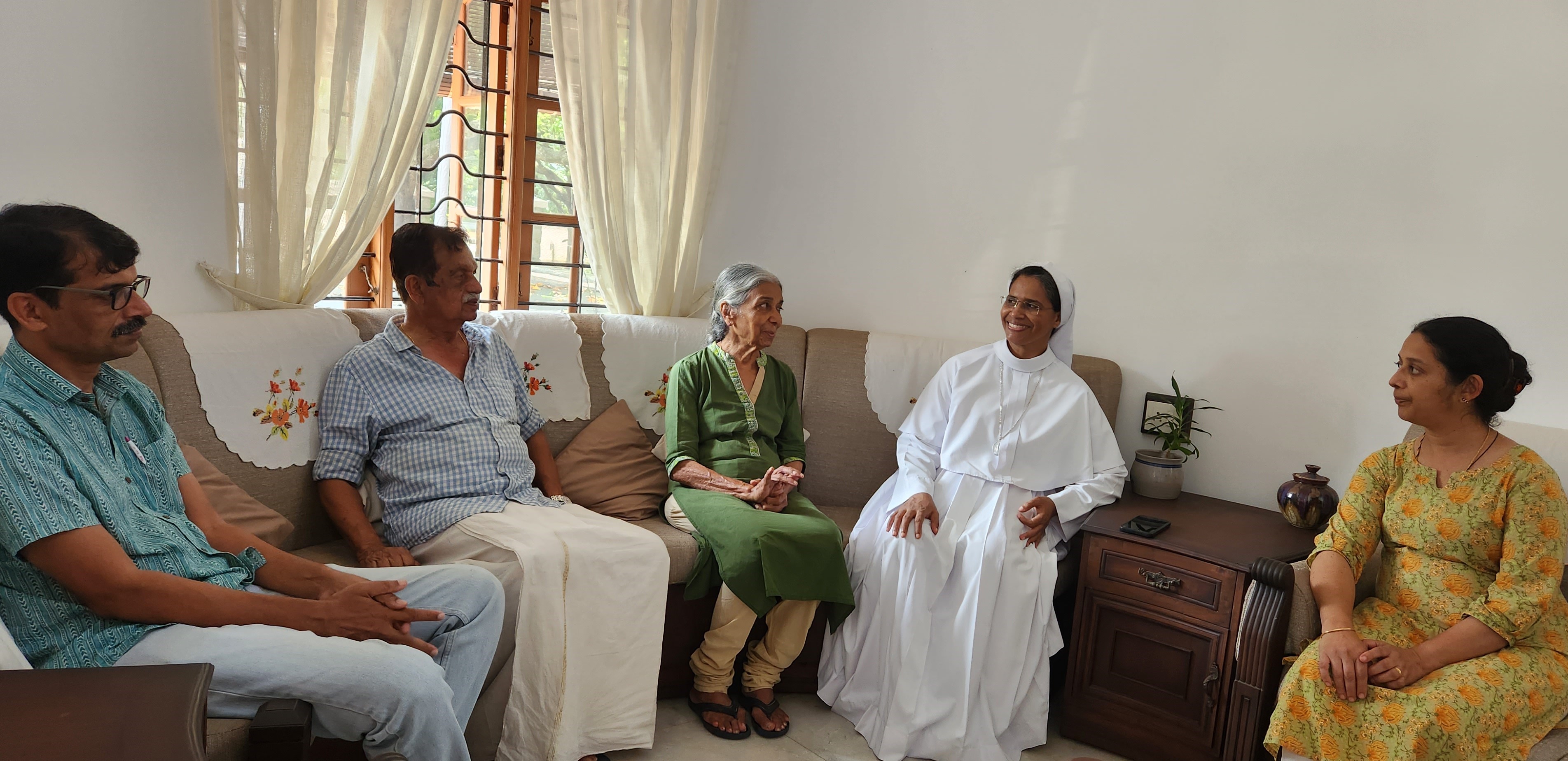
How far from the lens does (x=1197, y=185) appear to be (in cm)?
329

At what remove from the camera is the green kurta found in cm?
268

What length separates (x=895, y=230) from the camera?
3941mm

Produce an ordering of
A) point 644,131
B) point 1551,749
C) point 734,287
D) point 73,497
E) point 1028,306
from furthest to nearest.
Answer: point 644,131, point 734,287, point 1028,306, point 1551,749, point 73,497

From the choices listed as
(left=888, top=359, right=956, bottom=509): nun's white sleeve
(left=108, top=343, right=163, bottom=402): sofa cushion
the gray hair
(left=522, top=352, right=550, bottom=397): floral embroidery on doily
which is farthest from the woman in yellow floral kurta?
(left=108, top=343, right=163, bottom=402): sofa cushion

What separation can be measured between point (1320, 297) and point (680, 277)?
2.20m

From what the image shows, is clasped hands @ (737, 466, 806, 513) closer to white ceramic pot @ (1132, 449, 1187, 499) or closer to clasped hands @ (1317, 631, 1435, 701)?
white ceramic pot @ (1132, 449, 1187, 499)

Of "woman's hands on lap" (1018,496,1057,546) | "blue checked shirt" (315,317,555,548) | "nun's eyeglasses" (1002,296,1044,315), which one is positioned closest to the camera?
"blue checked shirt" (315,317,555,548)

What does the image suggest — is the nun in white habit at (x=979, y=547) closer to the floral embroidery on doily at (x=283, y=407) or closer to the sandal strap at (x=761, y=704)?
the sandal strap at (x=761, y=704)

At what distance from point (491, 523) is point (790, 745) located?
0.99 meters

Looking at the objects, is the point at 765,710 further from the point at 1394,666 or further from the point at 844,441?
the point at 1394,666

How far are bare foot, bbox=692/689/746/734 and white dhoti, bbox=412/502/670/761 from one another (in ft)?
0.63

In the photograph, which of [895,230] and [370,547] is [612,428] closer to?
[370,547]

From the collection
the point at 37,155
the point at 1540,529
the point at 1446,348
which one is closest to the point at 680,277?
the point at 37,155

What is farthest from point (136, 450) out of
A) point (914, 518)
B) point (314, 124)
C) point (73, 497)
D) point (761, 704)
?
point (914, 518)
